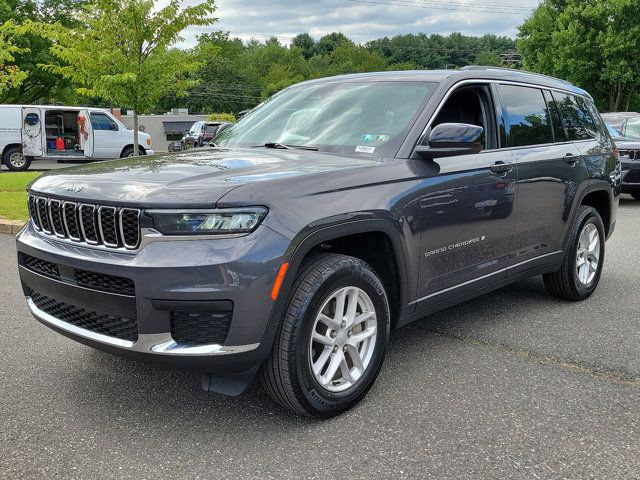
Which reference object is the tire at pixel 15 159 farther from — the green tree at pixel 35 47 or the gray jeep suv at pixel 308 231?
the gray jeep suv at pixel 308 231

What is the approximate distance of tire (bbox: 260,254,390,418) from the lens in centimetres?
286

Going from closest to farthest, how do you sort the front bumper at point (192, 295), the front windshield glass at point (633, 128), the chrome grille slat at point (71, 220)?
the front bumper at point (192, 295)
the chrome grille slat at point (71, 220)
the front windshield glass at point (633, 128)

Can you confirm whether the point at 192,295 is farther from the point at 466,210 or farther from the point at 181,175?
the point at 466,210

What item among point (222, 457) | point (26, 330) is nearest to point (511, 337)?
point (222, 457)

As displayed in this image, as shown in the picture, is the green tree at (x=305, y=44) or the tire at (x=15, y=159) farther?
the green tree at (x=305, y=44)

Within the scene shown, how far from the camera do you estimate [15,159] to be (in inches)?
810

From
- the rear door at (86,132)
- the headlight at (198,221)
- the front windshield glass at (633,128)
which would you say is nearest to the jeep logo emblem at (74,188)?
the headlight at (198,221)

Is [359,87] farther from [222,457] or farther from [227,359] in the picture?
[222,457]

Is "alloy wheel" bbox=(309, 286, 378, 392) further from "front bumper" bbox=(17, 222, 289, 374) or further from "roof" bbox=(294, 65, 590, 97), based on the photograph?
"roof" bbox=(294, 65, 590, 97)

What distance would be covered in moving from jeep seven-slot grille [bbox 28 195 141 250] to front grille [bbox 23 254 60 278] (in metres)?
0.15

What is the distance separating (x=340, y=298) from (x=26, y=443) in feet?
5.23

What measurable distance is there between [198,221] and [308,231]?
0.50 meters

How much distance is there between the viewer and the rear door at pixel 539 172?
4340 mm

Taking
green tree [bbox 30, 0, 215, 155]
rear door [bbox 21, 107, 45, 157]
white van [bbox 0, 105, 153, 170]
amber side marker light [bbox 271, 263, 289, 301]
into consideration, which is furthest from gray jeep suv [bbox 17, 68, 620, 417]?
rear door [bbox 21, 107, 45, 157]
